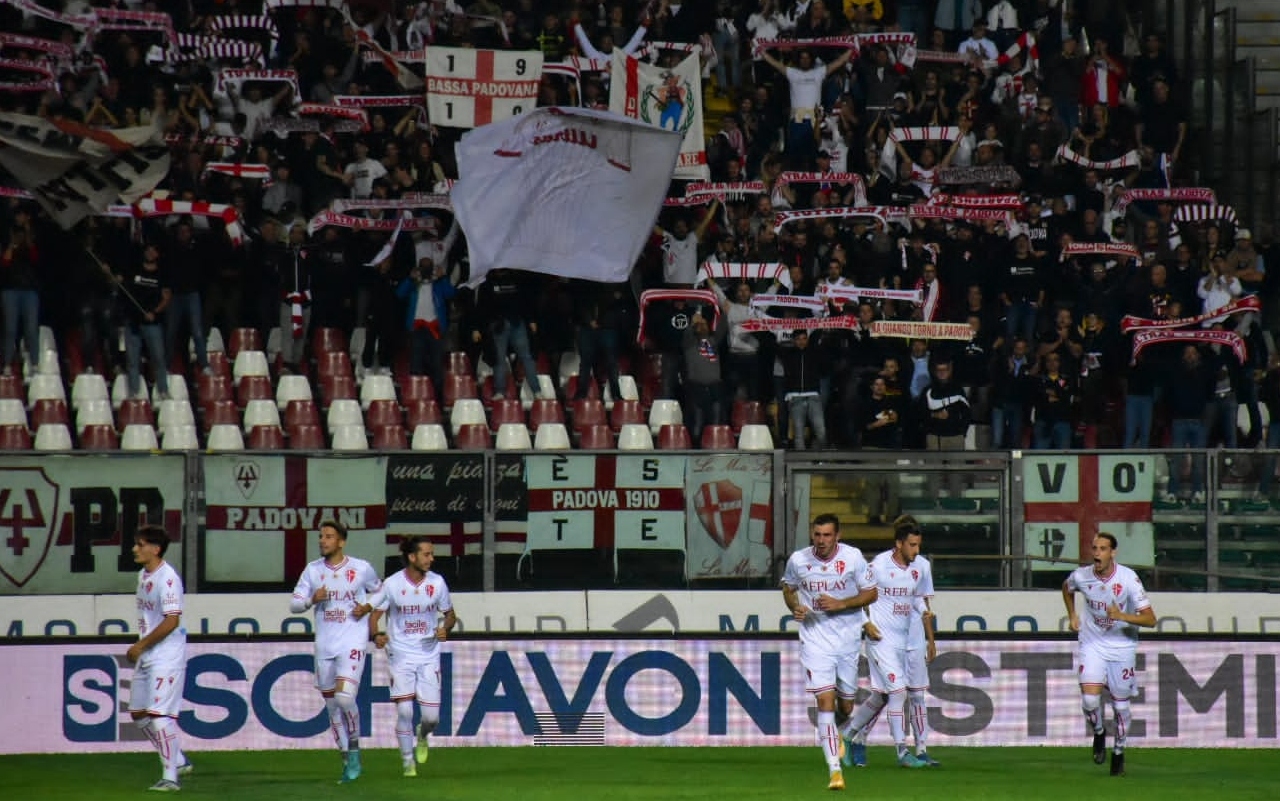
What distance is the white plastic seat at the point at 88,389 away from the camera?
2298 centimetres

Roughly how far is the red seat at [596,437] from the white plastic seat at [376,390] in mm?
2391

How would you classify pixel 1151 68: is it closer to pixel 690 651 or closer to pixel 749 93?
pixel 749 93


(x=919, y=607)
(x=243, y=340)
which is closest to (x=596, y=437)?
(x=243, y=340)

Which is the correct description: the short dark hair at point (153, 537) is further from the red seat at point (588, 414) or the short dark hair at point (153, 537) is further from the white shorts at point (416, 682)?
the red seat at point (588, 414)

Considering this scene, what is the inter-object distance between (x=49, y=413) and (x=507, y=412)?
204 inches

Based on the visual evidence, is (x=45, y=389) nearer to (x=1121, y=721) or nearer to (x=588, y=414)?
(x=588, y=414)

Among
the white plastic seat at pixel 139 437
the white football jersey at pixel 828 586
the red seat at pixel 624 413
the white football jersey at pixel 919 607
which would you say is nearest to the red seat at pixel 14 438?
the white plastic seat at pixel 139 437

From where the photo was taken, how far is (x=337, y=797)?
14.4 m

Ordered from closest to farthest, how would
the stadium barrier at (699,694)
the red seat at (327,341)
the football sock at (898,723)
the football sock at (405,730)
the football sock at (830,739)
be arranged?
the football sock at (830,739), the football sock at (405,730), the football sock at (898,723), the stadium barrier at (699,694), the red seat at (327,341)

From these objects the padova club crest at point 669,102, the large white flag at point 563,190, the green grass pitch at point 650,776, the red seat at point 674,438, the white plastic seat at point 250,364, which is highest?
the padova club crest at point 669,102

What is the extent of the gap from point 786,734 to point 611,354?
6.92 meters

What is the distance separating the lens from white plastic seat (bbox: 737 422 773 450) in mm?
22688

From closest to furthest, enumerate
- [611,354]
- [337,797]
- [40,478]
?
1. [337,797]
2. [40,478]
3. [611,354]

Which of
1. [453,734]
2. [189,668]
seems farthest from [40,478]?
[453,734]
